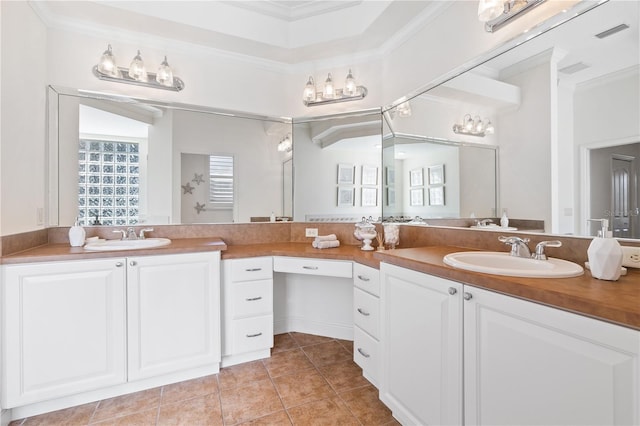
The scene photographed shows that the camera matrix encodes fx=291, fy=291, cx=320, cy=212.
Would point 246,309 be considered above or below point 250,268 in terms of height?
below

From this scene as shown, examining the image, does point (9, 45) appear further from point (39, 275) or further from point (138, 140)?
point (39, 275)

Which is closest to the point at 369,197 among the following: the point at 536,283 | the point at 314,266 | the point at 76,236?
the point at 314,266

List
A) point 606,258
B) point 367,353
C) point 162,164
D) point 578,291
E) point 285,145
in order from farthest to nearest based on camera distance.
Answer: point 285,145
point 162,164
point 367,353
point 606,258
point 578,291

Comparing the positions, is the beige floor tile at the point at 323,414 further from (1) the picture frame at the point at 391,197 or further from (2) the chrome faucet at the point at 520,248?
(1) the picture frame at the point at 391,197

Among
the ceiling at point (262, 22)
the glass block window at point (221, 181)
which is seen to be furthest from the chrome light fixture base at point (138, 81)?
the glass block window at point (221, 181)

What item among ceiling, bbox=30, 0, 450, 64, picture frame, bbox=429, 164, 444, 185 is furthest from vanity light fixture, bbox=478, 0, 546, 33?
picture frame, bbox=429, 164, 444, 185

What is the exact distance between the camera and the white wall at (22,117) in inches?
63.1

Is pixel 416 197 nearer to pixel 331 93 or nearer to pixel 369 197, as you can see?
pixel 369 197

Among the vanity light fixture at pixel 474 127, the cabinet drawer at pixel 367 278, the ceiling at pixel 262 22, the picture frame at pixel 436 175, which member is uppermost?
the ceiling at pixel 262 22

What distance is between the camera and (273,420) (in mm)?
1563

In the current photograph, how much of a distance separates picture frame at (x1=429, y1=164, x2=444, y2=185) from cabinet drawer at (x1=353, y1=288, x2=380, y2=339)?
918 mm

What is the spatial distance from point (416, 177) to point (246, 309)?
1.59 meters

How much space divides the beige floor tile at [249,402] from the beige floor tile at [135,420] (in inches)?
14.1

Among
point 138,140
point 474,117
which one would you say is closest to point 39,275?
point 138,140
